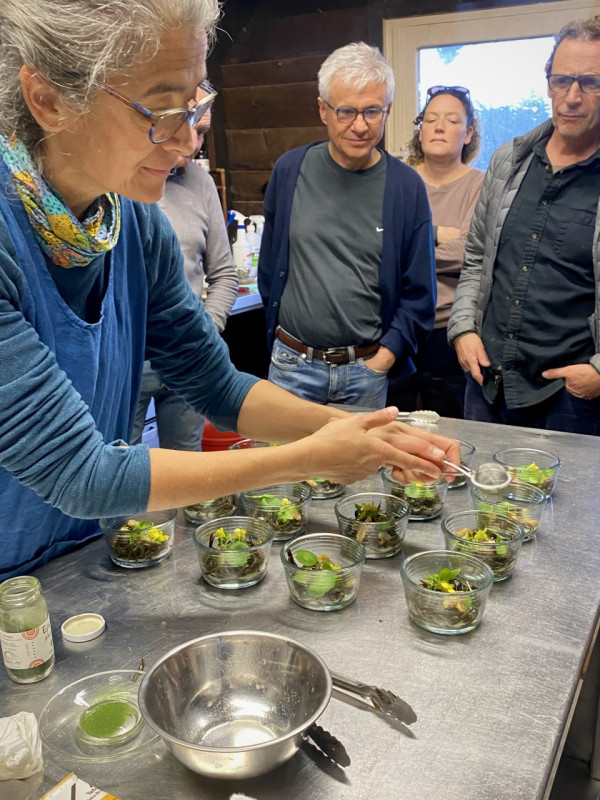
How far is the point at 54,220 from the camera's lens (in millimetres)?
1070

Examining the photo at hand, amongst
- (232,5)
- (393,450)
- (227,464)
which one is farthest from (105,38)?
(232,5)

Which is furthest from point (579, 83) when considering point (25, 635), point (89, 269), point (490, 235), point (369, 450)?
point (25, 635)

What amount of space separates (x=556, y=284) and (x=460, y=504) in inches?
40.4

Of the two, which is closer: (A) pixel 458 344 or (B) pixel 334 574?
(B) pixel 334 574

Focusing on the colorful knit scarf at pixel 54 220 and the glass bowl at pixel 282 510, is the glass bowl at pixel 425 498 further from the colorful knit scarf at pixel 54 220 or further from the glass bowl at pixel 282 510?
the colorful knit scarf at pixel 54 220

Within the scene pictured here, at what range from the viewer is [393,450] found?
1289mm

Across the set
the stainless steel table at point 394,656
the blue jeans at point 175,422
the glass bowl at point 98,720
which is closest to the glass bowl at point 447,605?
the stainless steel table at point 394,656

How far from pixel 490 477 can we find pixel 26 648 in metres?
0.94

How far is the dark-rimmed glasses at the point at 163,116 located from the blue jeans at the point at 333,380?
154cm

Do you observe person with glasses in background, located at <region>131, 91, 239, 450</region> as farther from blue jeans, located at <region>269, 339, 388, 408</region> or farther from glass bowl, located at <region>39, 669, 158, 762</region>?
glass bowl, located at <region>39, 669, 158, 762</region>

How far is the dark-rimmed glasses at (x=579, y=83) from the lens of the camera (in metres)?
2.15

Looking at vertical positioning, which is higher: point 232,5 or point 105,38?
point 232,5

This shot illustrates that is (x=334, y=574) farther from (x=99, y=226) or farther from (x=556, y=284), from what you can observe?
(x=556, y=284)

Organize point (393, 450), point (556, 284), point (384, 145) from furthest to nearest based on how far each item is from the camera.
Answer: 1. point (384, 145)
2. point (556, 284)
3. point (393, 450)
